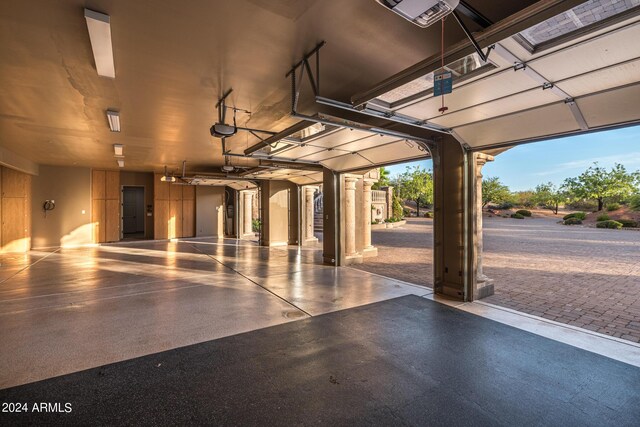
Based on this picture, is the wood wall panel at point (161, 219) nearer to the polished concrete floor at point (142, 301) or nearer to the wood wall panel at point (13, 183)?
the wood wall panel at point (13, 183)

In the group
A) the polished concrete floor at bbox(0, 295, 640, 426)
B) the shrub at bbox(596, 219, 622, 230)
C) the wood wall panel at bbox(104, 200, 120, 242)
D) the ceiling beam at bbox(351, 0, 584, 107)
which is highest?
the ceiling beam at bbox(351, 0, 584, 107)

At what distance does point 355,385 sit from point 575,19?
Result: 3.14 m

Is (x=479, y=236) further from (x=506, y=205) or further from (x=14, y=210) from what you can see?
(x=506, y=205)

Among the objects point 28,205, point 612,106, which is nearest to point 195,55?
point 612,106

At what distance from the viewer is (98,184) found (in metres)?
→ 12.6

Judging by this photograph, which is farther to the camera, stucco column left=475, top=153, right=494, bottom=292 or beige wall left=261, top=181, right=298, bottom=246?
beige wall left=261, top=181, right=298, bottom=246

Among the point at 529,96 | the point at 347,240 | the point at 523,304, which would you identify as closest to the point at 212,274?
the point at 347,240

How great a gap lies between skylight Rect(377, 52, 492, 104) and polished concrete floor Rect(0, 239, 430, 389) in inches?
121

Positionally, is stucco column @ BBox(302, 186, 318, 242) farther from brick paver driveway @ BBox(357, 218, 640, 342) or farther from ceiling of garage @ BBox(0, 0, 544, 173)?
ceiling of garage @ BBox(0, 0, 544, 173)

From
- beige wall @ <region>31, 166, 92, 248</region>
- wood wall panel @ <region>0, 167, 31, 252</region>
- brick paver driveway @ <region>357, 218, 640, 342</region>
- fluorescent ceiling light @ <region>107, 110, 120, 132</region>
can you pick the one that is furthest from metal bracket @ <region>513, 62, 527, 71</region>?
beige wall @ <region>31, 166, 92, 248</region>

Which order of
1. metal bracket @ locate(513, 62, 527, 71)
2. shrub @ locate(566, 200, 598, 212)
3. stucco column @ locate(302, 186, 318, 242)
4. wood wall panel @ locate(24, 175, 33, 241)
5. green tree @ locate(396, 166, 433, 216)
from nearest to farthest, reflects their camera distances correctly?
metal bracket @ locate(513, 62, 527, 71) < wood wall panel @ locate(24, 175, 33, 241) < stucco column @ locate(302, 186, 318, 242) < shrub @ locate(566, 200, 598, 212) < green tree @ locate(396, 166, 433, 216)

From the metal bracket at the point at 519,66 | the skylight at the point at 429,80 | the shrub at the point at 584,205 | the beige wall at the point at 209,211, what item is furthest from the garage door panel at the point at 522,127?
the shrub at the point at 584,205

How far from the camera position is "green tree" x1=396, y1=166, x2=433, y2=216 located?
1423 inches

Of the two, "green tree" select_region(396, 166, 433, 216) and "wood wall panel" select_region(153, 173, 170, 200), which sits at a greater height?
"green tree" select_region(396, 166, 433, 216)
